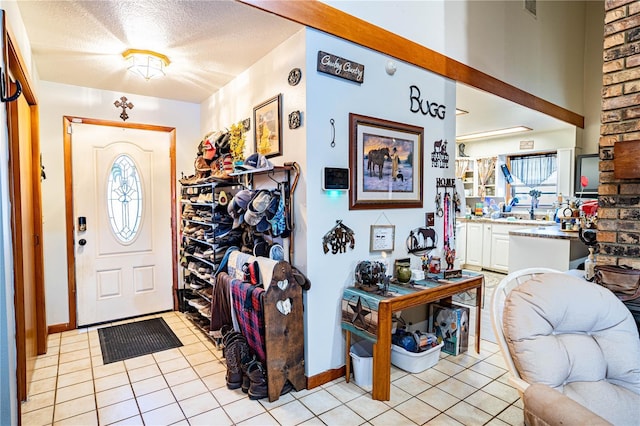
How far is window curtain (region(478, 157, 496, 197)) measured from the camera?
6.94 m

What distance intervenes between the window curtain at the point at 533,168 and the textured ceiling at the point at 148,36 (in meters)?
5.70

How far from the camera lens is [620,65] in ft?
7.00

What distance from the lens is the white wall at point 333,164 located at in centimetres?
244

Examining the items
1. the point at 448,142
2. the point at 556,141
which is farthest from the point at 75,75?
the point at 556,141

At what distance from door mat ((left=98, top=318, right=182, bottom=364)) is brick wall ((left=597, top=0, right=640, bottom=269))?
11.3 ft

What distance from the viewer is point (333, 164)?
2539 millimetres

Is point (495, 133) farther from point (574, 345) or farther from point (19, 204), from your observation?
point (19, 204)

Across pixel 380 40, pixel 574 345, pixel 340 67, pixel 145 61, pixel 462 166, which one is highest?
pixel 380 40

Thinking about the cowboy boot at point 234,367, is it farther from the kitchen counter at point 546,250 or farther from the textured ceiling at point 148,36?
the kitchen counter at point 546,250

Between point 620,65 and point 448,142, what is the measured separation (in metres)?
1.38

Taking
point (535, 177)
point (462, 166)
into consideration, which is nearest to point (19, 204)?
point (462, 166)

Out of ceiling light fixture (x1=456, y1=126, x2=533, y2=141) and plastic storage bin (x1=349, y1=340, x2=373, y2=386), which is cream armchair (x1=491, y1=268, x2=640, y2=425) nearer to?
plastic storage bin (x1=349, y1=340, x2=373, y2=386)

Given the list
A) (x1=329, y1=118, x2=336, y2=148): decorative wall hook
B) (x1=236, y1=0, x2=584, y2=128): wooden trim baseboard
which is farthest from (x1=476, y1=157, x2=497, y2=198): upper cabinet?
(x1=329, y1=118, x2=336, y2=148): decorative wall hook

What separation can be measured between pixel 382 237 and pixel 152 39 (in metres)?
2.30
